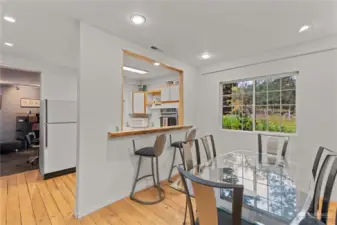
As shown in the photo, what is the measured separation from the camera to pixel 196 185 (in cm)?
91

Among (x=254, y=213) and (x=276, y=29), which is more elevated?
(x=276, y=29)

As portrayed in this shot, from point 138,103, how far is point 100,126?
3.23 m

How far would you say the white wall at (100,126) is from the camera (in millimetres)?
2111

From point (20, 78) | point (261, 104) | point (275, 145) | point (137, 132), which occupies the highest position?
point (20, 78)

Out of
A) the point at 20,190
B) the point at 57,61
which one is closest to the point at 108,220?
the point at 20,190

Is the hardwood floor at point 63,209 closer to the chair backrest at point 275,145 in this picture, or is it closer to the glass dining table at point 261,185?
the glass dining table at point 261,185

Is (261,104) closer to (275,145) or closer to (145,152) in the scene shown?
(275,145)

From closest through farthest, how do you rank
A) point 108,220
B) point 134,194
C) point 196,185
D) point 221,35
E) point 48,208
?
point 196,185, point 108,220, point 48,208, point 221,35, point 134,194

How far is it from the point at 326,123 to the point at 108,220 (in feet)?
11.1

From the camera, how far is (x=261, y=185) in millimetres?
2010

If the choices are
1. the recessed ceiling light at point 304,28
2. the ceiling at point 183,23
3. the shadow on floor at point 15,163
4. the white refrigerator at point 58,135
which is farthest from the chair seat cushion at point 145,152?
the shadow on floor at point 15,163

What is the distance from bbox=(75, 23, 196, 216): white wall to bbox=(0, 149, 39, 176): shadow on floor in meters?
2.65

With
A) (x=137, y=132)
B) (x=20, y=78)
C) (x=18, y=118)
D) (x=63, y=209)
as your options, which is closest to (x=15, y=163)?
(x=20, y=78)

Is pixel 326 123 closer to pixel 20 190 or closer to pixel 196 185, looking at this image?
pixel 196 185
